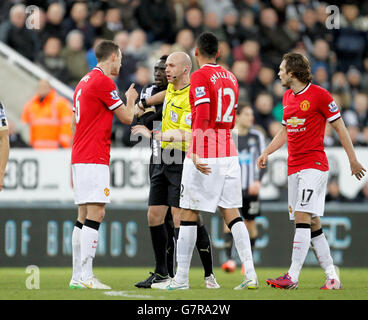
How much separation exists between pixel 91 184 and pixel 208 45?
5.80 ft

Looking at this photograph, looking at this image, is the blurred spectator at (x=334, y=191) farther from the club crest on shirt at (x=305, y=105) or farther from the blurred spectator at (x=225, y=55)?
the club crest on shirt at (x=305, y=105)

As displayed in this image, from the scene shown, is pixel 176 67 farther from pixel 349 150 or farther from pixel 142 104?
pixel 349 150

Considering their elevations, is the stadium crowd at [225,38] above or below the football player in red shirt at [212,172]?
above

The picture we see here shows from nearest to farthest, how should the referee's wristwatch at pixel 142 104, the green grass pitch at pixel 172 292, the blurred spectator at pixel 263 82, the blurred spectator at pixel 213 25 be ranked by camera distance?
the green grass pitch at pixel 172 292, the referee's wristwatch at pixel 142 104, the blurred spectator at pixel 263 82, the blurred spectator at pixel 213 25

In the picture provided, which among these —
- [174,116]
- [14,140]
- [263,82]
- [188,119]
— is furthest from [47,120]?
[188,119]

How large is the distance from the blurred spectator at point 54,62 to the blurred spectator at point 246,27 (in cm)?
378

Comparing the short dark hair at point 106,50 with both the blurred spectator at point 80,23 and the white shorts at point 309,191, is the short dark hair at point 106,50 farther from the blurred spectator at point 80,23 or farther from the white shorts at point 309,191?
the blurred spectator at point 80,23

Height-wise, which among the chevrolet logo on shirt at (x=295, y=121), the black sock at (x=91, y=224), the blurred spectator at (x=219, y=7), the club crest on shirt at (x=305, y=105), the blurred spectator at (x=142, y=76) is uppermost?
the blurred spectator at (x=219, y=7)

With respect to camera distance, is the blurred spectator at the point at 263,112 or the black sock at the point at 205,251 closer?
the black sock at the point at 205,251

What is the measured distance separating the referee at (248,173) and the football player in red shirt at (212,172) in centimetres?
361

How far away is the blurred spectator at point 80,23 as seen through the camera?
618 inches

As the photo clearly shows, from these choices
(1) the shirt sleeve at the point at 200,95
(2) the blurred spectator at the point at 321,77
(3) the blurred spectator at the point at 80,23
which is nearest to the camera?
(1) the shirt sleeve at the point at 200,95

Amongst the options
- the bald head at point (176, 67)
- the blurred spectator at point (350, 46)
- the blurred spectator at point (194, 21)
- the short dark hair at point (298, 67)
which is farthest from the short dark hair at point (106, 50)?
the blurred spectator at point (350, 46)
